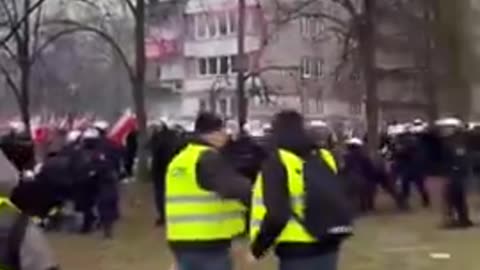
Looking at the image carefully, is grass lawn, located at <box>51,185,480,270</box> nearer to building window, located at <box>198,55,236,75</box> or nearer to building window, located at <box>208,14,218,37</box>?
building window, located at <box>208,14,218,37</box>

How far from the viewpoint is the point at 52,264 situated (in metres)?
5.12

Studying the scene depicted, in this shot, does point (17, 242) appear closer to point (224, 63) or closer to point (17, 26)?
point (17, 26)

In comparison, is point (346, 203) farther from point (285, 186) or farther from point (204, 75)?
point (204, 75)

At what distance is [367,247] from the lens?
19297 mm

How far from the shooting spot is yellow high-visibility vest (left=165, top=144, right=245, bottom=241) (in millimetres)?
8945

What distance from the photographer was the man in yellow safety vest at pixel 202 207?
29.1ft

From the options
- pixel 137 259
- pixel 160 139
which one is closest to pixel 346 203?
pixel 137 259

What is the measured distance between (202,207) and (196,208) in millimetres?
49

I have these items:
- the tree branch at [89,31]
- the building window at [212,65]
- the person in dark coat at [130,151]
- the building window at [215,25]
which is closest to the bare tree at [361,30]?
the tree branch at [89,31]

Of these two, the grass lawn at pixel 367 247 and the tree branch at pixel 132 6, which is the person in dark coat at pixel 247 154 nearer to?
the grass lawn at pixel 367 247

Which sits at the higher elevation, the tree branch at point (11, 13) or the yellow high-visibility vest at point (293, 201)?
the tree branch at point (11, 13)

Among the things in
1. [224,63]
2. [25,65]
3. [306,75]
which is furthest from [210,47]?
[25,65]

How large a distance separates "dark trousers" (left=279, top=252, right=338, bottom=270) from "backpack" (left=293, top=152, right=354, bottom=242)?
15 centimetres

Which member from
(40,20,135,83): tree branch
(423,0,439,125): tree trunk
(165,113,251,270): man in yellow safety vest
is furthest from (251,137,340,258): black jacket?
(423,0,439,125): tree trunk
